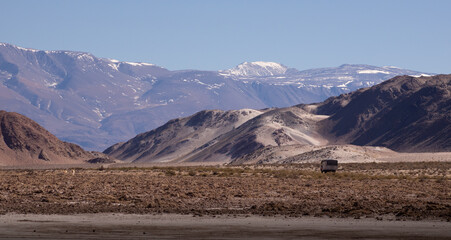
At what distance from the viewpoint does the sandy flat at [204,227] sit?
992 inches

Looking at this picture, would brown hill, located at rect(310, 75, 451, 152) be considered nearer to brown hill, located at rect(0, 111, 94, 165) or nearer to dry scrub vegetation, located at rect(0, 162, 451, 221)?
brown hill, located at rect(0, 111, 94, 165)

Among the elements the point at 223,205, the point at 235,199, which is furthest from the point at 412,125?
the point at 223,205

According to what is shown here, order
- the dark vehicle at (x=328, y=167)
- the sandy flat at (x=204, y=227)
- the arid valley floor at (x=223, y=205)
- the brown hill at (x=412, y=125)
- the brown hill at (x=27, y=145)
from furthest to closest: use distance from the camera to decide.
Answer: the brown hill at (x=412, y=125)
the brown hill at (x=27, y=145)
the dark vehicle at (x=328, y=167)
the arid valley floor at (x=223, y=205)
the sandy flat at (x=204, y=227)

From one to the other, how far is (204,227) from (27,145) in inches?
5067

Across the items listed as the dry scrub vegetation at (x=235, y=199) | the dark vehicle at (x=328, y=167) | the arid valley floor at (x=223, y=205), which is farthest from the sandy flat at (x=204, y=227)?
the dark vehicle at (x=328, y=167)

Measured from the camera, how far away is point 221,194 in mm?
41250

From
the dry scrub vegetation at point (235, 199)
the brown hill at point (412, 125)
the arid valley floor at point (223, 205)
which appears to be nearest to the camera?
the arid valley floor at point (223, 205)

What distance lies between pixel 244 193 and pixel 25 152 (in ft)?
371

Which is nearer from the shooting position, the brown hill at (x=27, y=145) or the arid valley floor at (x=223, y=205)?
the arid valley floor at (x=223, y=205)

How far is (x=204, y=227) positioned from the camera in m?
27.7

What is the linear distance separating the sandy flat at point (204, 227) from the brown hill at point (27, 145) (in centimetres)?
11582

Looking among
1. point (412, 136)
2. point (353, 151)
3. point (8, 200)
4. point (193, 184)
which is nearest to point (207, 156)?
point (412, 136)

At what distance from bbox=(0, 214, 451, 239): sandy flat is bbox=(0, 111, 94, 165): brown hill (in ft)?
380

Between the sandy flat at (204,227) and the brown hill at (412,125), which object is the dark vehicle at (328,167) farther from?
the brown hill at (412,125)
